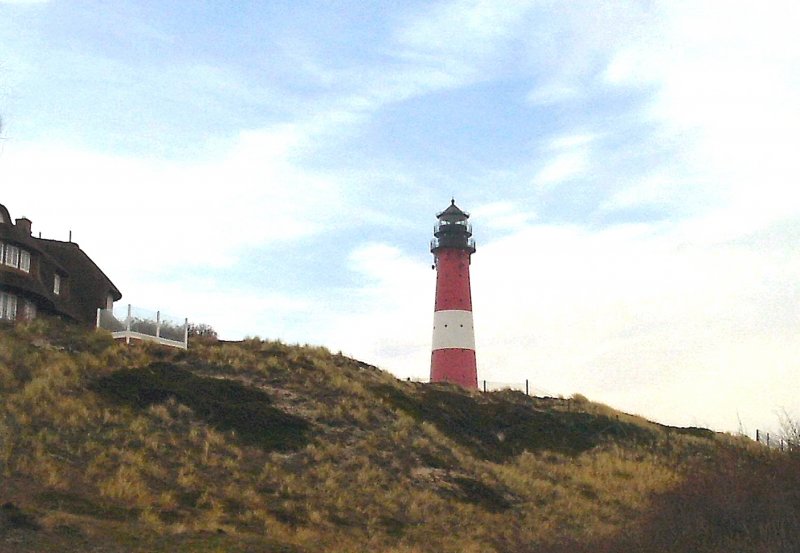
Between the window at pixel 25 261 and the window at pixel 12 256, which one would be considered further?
the window at pixel 25 261

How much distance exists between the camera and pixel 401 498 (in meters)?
36.3

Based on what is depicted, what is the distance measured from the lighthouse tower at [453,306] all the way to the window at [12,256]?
91.9 ft

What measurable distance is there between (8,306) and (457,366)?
29538 mm

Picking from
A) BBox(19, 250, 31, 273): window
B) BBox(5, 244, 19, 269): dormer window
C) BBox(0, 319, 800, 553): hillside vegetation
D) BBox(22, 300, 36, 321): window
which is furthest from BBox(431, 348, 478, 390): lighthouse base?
BBox(5, 244, 19, 269): dormer window

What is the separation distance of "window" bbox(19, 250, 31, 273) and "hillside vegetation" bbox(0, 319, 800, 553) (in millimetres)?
4897

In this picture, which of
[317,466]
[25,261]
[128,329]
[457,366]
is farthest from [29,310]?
[457,366]

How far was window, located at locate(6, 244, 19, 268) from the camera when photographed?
4720 cm

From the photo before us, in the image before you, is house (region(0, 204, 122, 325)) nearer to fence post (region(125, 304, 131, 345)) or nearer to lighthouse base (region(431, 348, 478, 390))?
fence post (region(125, 304, 131, 345))

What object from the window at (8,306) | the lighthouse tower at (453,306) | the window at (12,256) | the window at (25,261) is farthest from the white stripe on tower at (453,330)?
the window at (12,256)

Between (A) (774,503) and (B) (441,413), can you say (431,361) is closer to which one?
(B) (441,413)

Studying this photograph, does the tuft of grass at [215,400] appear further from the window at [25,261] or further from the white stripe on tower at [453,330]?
the white stripe on tower at [453,330]

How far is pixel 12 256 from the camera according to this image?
4766cm

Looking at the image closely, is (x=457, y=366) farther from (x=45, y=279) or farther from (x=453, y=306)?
(x=45, y=279)

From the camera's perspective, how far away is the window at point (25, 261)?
48406mm
